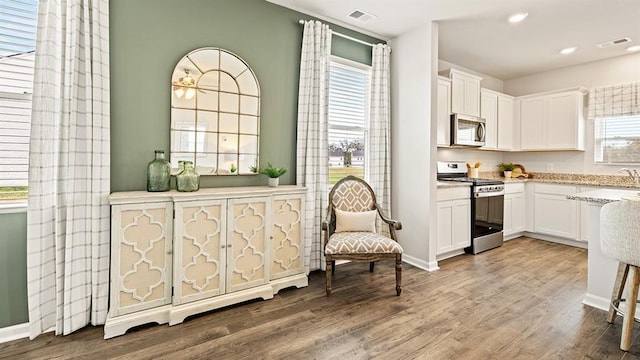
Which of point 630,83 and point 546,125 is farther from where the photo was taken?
point 546,125

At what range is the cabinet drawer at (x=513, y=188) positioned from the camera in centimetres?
458

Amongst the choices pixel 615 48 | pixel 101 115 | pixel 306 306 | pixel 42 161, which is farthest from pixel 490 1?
pixel 42 161

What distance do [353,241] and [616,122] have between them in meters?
4.72

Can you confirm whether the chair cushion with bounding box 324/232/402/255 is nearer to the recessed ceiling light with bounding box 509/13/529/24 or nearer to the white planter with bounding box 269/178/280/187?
the white planter with bounding box 269/178/280/187

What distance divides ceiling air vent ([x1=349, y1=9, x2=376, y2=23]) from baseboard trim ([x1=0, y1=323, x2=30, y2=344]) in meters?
3.82

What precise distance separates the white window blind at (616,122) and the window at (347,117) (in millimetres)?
3720

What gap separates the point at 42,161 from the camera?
1952 millimetres

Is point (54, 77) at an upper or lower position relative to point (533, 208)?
upper

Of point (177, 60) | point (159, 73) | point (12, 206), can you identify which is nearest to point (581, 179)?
point (177, 60)

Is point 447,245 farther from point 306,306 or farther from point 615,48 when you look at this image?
point 615,48

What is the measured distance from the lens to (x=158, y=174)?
232 cm

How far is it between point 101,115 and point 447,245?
147 inches

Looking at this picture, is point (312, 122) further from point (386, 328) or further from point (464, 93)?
point (464, 93)

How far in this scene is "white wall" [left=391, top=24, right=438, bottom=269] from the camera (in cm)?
338
